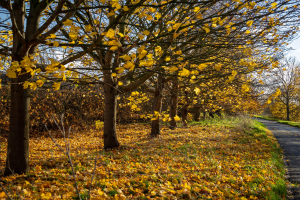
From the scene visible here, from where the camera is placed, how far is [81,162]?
433 cm

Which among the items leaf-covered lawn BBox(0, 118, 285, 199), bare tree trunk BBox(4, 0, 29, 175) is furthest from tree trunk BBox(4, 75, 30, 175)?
leaf-covered lawn BBox(0, 118, 285, 199)

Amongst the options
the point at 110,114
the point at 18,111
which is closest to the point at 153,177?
the point at 110,114

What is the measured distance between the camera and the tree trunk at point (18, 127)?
10.4 ft

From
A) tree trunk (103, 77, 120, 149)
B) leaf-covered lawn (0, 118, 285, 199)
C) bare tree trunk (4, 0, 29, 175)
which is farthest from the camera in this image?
tree trunk (103, 77, 120, 149)

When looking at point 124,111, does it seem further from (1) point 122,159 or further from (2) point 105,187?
(2) point 105,187

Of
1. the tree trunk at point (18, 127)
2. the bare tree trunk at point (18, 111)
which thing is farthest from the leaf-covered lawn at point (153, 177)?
the bare tree trunk at point (18, 111)

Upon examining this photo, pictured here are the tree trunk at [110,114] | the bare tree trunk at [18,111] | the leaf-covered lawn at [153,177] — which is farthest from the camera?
the tree trunk at [110,114]

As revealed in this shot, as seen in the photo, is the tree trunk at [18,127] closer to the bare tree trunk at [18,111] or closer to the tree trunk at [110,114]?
the bare tree trunk at [18,111]

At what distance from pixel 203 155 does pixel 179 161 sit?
1.18m

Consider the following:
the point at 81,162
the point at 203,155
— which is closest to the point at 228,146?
the point at 203,155

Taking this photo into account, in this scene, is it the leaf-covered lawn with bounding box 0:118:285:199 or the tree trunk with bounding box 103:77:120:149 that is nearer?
the leaf-covered lawn with bounding box 0:118:285:199

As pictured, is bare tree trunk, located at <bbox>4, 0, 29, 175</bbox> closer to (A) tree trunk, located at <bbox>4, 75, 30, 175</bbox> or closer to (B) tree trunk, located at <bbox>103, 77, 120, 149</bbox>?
(A) tree trunk, located at <bbox>4, 75, 30, 175</bbox>

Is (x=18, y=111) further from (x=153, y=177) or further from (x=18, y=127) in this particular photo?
(x=153, y=177)

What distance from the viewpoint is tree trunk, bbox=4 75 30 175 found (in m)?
3.17
